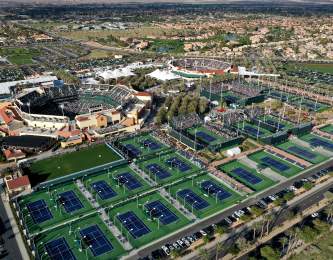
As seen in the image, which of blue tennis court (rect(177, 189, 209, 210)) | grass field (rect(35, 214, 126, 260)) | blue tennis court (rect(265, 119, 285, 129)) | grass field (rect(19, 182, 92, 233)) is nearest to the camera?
grass field (rect(35, 214, 126, 260))

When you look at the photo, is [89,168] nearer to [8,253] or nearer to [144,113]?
[8,253]

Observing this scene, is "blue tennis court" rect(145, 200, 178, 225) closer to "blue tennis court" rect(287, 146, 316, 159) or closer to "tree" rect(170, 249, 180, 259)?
"tree" rect(170, 249, 180, 259)

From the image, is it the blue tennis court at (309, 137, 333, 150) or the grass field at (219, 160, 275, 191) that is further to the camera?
the blue tennis court at (309, 137, 333, 150)

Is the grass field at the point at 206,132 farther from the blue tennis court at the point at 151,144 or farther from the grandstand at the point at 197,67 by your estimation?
the grandstand at the point at 197,67

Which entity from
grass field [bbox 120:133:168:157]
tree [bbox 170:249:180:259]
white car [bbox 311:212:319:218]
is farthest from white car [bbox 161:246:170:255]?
grass field [bbox 120:133:168:157]

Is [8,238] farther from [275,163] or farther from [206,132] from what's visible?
[275,163]

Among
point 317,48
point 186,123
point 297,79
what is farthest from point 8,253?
point 317,48
